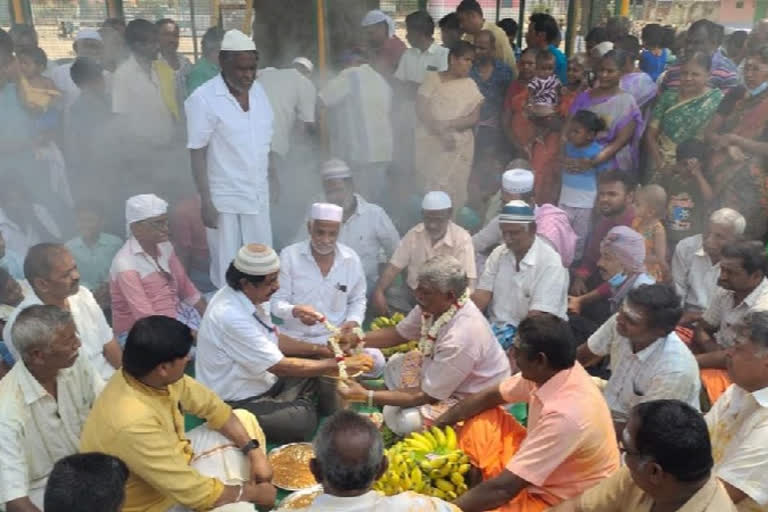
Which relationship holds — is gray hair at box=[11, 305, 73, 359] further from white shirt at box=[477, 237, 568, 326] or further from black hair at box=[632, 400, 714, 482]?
white shirt at box=[477, 237, 568, 326]

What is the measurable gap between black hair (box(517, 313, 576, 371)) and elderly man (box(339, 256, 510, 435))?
26.0 inches

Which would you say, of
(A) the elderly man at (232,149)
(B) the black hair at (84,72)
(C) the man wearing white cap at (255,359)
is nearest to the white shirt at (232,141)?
(A) the elderly man at (232,149)

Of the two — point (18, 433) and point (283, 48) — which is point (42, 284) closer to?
point (18, 433)

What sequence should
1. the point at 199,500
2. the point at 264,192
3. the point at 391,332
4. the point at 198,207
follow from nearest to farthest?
the point at 199,500
the point at 391,332
the point at 264,192
the point at 198,207

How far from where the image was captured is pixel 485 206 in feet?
21.8

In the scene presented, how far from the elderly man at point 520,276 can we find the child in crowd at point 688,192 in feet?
4.31

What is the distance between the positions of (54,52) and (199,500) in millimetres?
7354

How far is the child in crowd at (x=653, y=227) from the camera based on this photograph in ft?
17.2

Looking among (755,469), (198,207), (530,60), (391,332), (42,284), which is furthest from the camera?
(530,60)

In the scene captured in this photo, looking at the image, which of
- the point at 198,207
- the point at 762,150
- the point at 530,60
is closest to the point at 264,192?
the point at 198,207

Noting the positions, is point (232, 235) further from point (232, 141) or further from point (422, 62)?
point (422, 62)

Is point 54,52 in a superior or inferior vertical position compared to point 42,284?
superior

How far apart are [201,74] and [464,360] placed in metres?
4.04

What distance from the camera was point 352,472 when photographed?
7.74 ft
